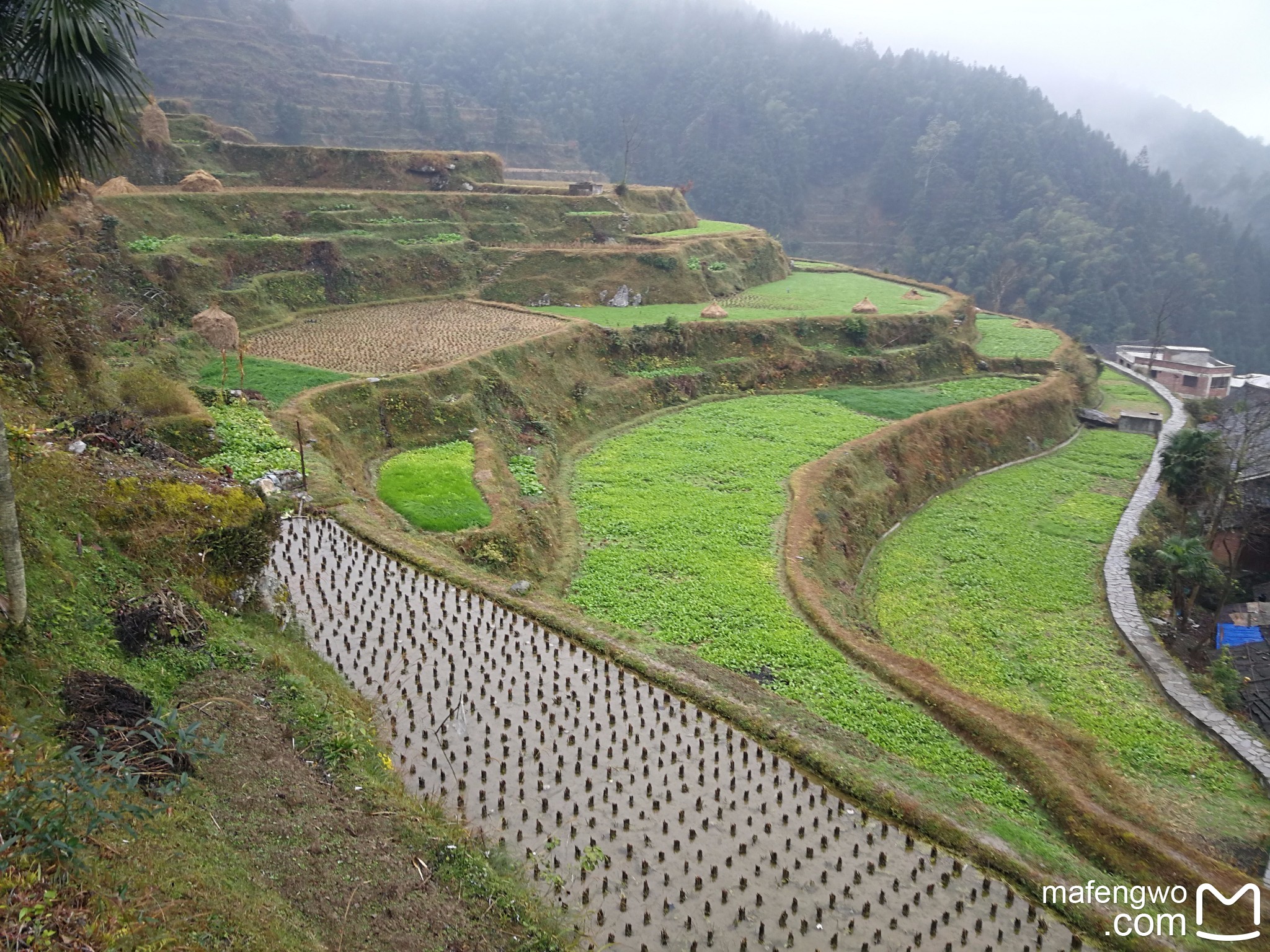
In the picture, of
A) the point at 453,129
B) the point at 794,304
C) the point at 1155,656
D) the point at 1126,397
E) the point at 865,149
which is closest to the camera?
the point at 1155,656

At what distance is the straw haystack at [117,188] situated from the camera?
84.5 feet

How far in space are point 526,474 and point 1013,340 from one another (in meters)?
30.1

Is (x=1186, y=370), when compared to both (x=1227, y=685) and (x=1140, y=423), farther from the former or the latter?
(x=1227, y=685)

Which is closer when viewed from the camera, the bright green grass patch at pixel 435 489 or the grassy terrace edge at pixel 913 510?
the grassy terrace edge at pixel 913 510

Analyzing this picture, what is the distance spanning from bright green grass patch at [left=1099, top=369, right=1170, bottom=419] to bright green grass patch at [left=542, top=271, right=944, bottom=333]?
8.95 metres

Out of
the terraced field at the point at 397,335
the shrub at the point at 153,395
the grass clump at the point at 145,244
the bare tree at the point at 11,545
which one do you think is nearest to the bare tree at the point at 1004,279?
the terraced field at the point at 397,335

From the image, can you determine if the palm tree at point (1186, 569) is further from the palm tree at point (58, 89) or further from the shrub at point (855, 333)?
the palm tree at point (58, 89)

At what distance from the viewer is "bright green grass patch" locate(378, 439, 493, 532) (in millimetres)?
15016

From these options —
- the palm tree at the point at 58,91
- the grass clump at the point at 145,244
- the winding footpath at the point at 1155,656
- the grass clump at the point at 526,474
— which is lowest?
the grass clump at the point at 526,474

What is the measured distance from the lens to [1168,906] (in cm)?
841

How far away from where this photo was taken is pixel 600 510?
58.3ft

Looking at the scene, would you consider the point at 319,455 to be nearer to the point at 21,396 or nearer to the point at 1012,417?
the point at 21,396

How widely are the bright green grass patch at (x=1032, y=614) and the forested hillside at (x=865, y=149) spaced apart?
52.7 metres

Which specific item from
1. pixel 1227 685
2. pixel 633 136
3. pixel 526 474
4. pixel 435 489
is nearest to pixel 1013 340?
pixel 1227 685
